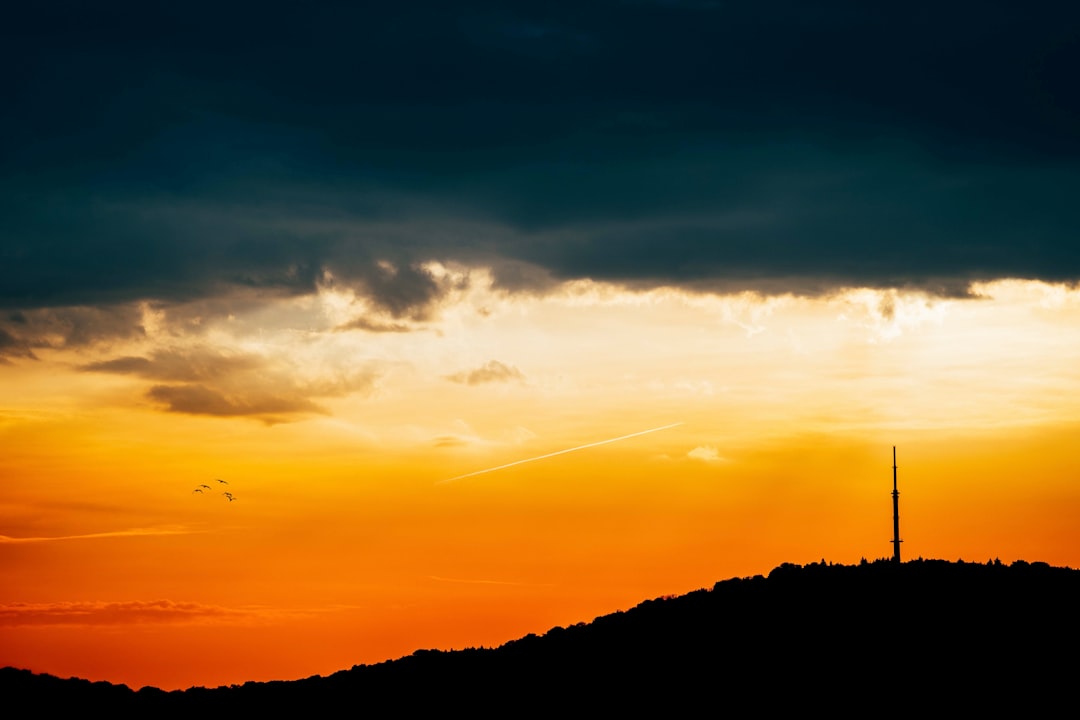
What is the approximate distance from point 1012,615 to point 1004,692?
9.15 meters

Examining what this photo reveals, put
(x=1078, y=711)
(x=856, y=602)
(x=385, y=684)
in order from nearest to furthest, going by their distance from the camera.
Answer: (x=1078, y=711) < (x=856, y=602) < (x=385, y=684)

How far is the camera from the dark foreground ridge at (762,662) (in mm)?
77625

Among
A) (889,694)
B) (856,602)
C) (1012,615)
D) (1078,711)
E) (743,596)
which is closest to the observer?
(1078,711)

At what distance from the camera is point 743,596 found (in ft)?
310

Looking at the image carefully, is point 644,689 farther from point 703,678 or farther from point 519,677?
point 519,677

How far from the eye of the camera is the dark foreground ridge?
77.6 m

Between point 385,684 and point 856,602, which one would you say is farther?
point 385,684

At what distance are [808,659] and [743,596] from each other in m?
12.0

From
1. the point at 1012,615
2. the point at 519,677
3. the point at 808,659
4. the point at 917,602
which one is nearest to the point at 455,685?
the point at 519,677

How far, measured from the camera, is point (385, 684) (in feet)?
338

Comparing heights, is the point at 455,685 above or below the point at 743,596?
below

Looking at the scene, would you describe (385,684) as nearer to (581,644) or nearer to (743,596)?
(581,644)

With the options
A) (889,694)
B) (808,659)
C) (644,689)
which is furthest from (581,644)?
(889,694)

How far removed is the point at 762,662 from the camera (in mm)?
84188
